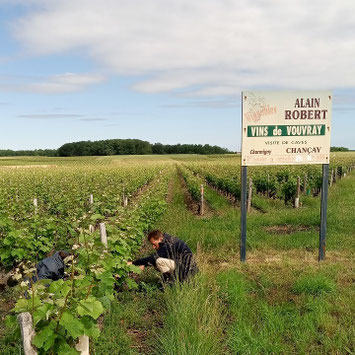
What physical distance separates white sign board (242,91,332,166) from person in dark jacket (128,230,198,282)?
241cm

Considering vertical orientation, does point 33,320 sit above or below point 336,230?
above


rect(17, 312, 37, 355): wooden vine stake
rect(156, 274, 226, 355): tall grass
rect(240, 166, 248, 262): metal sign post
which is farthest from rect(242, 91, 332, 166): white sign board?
rect(17, 312, 37, 355): wooden vine stake

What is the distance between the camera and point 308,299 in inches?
220

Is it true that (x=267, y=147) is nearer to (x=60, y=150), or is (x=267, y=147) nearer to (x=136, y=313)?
(x=136, y=313)

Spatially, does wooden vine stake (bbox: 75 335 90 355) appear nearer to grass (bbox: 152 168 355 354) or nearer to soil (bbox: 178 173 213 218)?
grass (bbox: 152 168 355 354)

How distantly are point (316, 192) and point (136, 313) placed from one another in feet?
56.5

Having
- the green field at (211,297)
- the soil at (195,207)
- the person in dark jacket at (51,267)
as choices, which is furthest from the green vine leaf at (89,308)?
the soil at (195,207)

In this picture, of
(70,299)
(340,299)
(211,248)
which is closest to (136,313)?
(70,299)

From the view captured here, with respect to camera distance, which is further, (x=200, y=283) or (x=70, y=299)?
(x=200, y=283)

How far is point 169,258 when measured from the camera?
19.7 ft

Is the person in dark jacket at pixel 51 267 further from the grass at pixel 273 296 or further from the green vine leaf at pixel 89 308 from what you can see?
the green vine leaf at pixel 89 308

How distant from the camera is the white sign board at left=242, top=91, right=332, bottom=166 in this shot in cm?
748

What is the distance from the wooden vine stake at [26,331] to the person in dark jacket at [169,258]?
3070 millimetres

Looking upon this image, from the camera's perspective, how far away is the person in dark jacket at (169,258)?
5855 millimetres
